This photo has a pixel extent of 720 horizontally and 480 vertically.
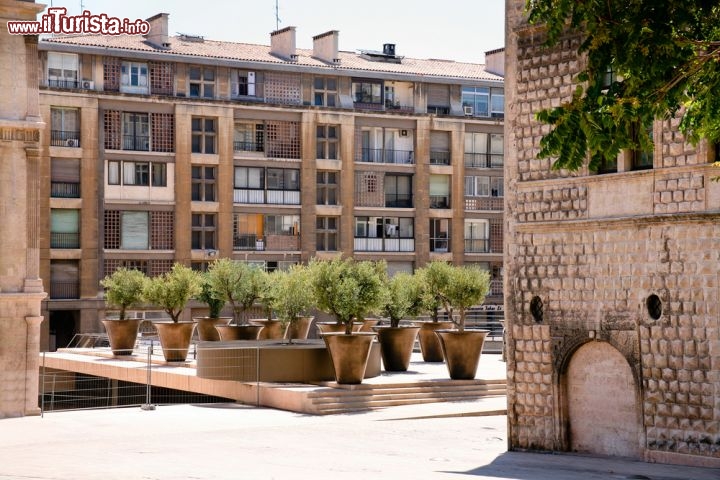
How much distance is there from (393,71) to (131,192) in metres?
15.0

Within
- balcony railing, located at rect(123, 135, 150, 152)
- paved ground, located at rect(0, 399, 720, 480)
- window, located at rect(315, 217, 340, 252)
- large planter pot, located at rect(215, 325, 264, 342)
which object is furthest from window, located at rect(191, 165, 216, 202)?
paved ground, located at rect(0, 399, 720, 480)

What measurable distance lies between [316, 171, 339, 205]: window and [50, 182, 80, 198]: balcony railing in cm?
1172

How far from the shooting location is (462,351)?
3050cm

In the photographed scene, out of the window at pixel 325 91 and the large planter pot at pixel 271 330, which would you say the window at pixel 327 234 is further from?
the large planter pot at pixel 271 330

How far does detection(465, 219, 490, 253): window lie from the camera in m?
64.5

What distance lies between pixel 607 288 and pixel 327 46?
44.1 m

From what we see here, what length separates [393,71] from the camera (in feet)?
207

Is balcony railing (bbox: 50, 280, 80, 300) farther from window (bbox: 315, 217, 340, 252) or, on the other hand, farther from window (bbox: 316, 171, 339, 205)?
window (bbox: 316, 171, 339, 205)

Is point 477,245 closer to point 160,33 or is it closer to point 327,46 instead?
point 327,46

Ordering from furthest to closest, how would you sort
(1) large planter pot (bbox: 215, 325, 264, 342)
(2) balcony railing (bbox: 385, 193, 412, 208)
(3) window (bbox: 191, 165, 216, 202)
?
(2) balcony railing (bbox: 385, 193, 412, 208) < (3) window (bbox: 191, 165, 216, 202) < (1) large planter pot (bbox: 215, 325, 264, 342)

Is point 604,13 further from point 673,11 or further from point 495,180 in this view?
point 495,180

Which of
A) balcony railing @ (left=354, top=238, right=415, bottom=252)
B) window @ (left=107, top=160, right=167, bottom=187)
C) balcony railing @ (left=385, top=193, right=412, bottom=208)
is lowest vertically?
balcony railing @ (left=354, top=238, right=415, bottom=252)

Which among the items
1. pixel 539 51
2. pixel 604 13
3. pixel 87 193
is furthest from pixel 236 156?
pixel 604 13

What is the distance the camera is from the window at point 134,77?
2240 inches
